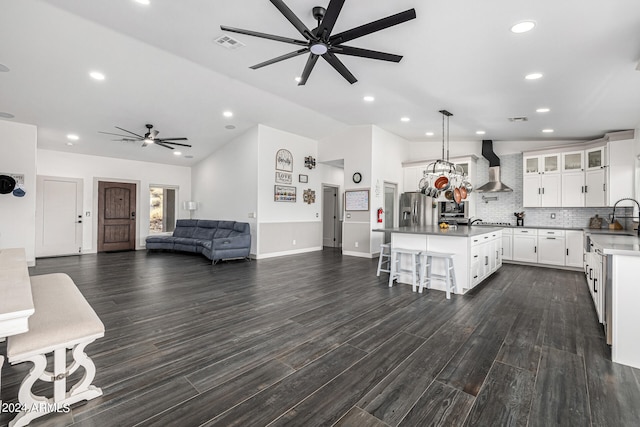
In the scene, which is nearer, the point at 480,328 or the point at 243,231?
the point at 480,328

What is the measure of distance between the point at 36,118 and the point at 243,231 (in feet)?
14.9

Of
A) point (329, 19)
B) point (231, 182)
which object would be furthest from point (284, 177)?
point (329, 19)

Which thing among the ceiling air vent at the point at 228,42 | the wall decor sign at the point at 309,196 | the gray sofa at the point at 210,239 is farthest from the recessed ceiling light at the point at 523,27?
the wall decor sign at the point at 309,196

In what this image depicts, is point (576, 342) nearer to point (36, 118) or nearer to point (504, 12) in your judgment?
point (504, 12)

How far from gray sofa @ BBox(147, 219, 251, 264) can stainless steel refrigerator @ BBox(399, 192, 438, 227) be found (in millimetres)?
4182

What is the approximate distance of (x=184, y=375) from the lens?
199cm

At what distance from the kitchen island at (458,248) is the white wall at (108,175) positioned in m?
7.54

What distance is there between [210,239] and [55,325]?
590cm

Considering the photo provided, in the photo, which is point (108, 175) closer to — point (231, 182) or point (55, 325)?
point (231, 182)

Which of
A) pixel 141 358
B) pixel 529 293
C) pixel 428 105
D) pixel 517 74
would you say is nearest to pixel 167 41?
pixel 141 358

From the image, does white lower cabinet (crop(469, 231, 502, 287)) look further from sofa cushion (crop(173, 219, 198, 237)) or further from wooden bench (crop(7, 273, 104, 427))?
sofa cushion (crop(173, 219, 198, 237))

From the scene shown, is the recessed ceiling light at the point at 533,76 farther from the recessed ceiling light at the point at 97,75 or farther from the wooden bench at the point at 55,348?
the recessed ceiling light at the point at 97,75

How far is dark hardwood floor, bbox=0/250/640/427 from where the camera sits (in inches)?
63.9

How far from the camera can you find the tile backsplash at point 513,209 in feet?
19.2
